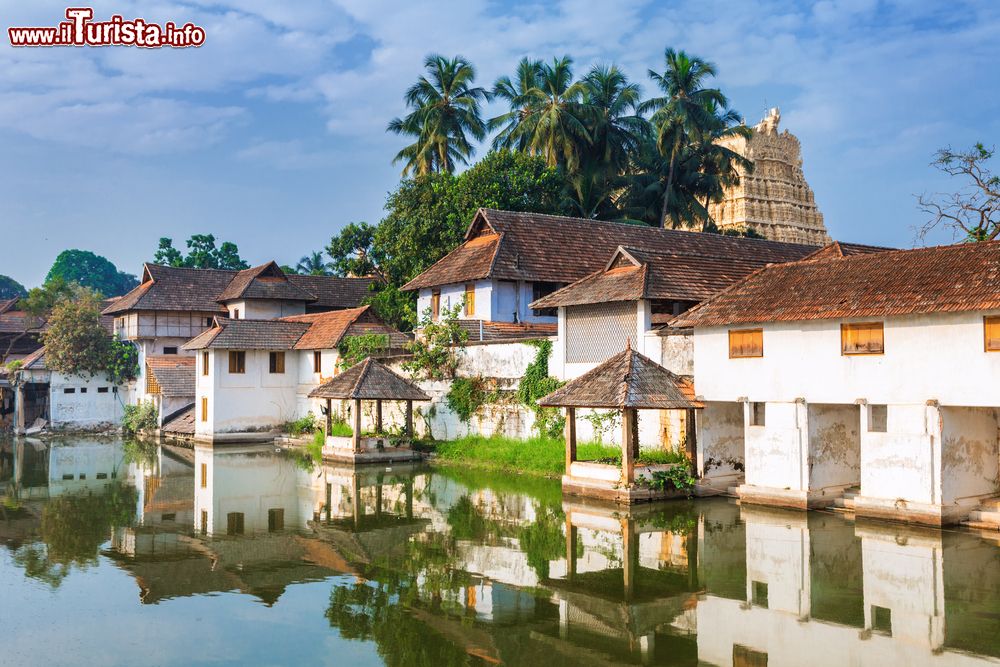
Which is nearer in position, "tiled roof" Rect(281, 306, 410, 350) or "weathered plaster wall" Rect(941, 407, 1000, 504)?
"weathered plaster wall" Rect(941, 407, 1000, 504)

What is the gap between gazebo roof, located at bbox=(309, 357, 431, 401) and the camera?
2608 centimetres

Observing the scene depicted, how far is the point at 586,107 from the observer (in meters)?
41.4

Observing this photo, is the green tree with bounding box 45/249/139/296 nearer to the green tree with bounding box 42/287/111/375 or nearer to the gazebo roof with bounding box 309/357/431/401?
the green tree with bounding box 42/287/111/375

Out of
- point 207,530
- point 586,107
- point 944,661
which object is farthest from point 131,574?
point 586,107

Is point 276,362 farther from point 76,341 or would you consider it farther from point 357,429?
point 76,341

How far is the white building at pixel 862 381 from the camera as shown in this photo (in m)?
15.3

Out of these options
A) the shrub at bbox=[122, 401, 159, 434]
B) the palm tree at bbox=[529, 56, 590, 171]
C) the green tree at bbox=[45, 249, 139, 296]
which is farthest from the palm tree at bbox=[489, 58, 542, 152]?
the green tree at bbox=[45, 249, 139, 296]

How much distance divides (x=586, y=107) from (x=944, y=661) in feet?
114

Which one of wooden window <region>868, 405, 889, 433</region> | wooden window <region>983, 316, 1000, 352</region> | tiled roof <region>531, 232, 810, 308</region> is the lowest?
wooden window <region>868, 405, 889, 433</region>

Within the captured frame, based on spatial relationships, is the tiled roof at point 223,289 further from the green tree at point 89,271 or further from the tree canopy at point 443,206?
the green tree at point 89,271

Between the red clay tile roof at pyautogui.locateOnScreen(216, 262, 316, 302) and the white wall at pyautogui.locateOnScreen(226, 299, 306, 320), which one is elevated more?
the red clay tile roof at pyautogui.locateOnScreen(216, 262, 316, 302)

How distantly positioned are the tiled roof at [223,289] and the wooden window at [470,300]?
14900mm

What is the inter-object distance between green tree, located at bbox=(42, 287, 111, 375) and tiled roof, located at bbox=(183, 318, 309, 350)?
9001 millimetres

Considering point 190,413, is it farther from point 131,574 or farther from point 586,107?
point 131,574
